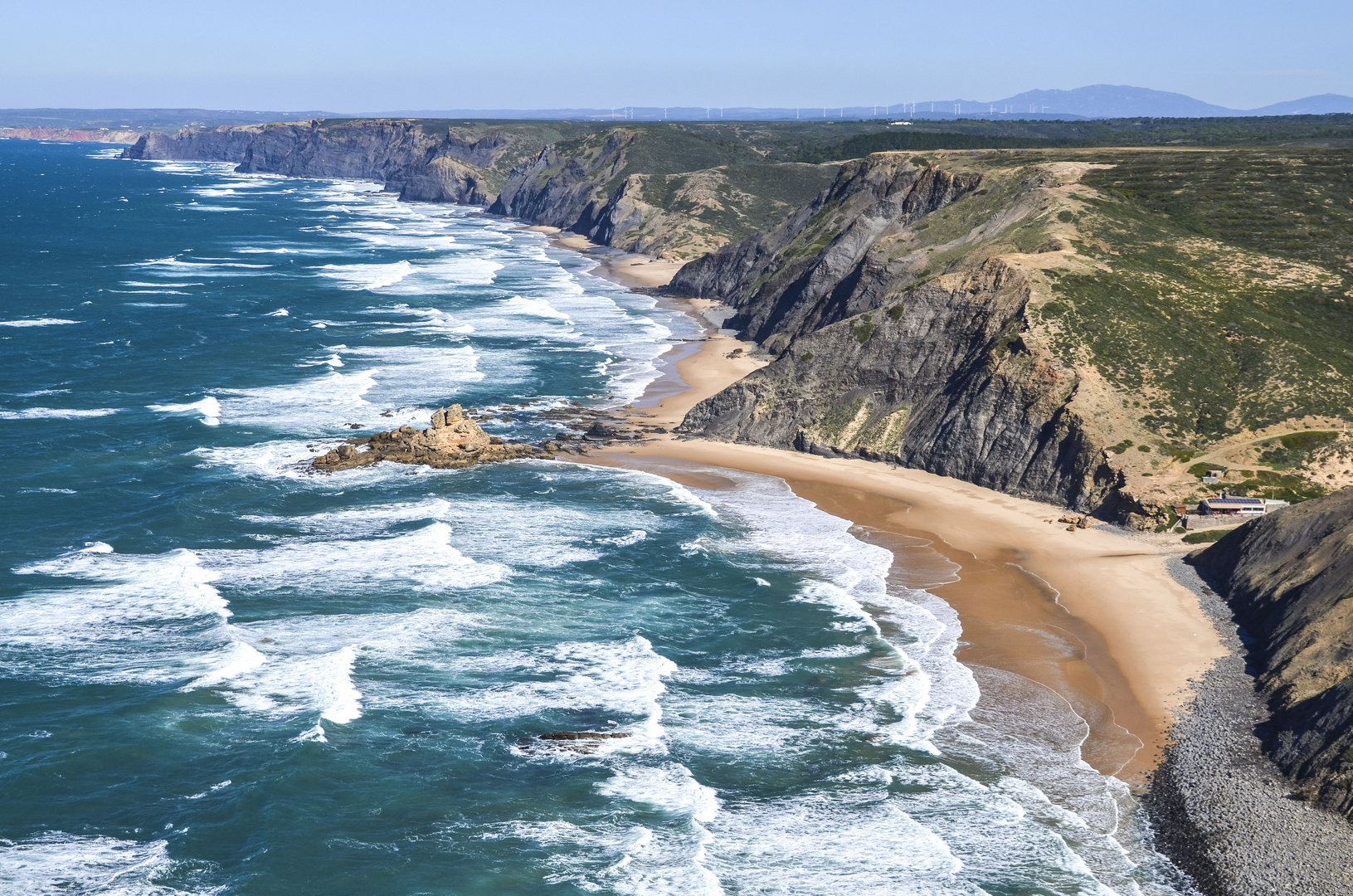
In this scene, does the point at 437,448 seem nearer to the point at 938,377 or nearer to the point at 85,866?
the point at 938,377

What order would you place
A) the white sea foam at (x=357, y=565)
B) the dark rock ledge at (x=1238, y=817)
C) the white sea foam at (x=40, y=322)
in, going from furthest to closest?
the white sea foam at (x=40, y=322) < the white sea foam at (x=357, y=565) < the dark rock ledge at (x=1238, y=817)

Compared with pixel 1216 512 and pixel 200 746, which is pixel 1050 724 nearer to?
pixel 1216 512

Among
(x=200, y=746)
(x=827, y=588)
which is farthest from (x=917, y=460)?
(x=200, y=746)

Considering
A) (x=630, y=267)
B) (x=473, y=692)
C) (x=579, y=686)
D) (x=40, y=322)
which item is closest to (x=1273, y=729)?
(x=579, y=686)

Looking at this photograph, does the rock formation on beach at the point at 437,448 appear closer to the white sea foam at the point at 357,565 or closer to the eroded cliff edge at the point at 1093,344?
the white sea foam at the point at 357,565

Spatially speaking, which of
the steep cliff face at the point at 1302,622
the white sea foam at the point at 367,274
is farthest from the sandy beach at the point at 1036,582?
the white sea foam at the point at 367,274
